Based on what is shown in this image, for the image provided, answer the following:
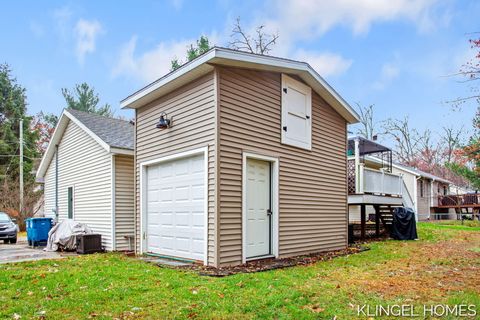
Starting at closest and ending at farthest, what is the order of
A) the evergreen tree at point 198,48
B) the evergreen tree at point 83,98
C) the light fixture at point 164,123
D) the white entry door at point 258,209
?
the white entry door at point 258,209, the light fixture at point 164,123, the evergreen tree at point 198,48, the evergreen tree at point 83,98

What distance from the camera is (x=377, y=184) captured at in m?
12.9

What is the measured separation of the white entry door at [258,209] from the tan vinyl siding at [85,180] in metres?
4.97

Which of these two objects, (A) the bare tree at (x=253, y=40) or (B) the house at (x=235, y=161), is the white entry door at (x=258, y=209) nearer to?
(B) the house at (x=235, y=161)

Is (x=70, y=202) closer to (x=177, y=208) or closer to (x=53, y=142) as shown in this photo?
(x=53, y=142)

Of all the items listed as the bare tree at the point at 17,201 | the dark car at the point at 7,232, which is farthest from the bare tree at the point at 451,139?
the dark car at the point at 7,232

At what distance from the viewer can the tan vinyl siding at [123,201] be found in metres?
10.7

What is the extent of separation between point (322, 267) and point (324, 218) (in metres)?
2.76

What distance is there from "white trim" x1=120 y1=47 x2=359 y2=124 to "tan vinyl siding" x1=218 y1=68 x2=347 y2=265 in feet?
0.76

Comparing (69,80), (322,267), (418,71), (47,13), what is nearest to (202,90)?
(322,267)

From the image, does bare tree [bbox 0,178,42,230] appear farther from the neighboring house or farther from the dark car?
the neighboring house

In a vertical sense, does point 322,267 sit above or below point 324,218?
below

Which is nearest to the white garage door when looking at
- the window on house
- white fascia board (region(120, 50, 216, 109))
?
white fascia board (region(120, 50, 216, 109))

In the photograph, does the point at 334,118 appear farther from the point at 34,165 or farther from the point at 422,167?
the point at 422,167

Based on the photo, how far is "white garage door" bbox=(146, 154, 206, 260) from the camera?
7.66 meters
